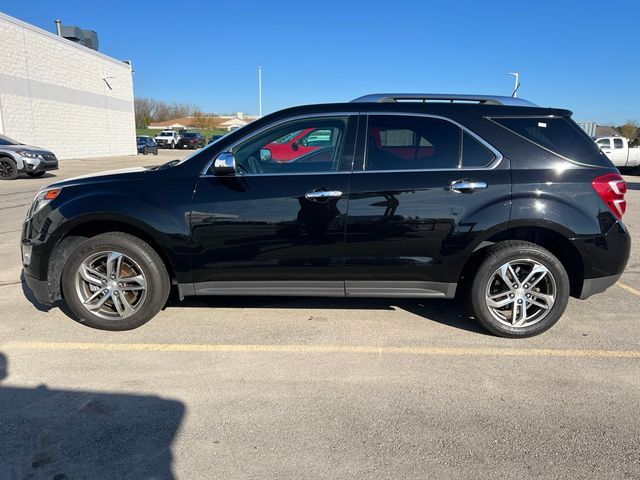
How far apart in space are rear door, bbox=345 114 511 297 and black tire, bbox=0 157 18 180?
51.5 ft

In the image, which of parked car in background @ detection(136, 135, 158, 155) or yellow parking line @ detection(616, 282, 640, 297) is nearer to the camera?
yellow parking line @ detection(616, 282, 640, 297)

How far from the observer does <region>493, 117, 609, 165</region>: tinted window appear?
3.67 m

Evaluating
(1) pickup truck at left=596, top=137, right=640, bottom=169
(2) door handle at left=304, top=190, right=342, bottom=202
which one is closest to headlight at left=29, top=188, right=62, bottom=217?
(2) door handle at left=304, top=190, right=342, bottom=202

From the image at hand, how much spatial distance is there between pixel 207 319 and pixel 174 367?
880 mm

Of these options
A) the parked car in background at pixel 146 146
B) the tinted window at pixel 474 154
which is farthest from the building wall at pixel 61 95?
the tinted window at pixel 474 154

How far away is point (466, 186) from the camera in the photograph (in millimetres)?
3566

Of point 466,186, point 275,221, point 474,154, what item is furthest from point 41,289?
point 474,154

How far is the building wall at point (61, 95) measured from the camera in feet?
74.0

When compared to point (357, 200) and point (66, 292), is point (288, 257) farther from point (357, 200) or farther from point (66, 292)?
point (66, 292)

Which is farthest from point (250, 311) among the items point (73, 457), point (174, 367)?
point (73, 457)

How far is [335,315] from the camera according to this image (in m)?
4.29

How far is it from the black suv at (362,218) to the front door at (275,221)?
1cm

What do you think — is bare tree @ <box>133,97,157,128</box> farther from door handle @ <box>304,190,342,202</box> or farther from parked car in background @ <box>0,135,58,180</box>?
door handle @ <box>304,190,342,202</box>

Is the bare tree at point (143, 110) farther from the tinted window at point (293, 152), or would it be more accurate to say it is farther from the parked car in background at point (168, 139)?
the tinted window at point (293, 152)
